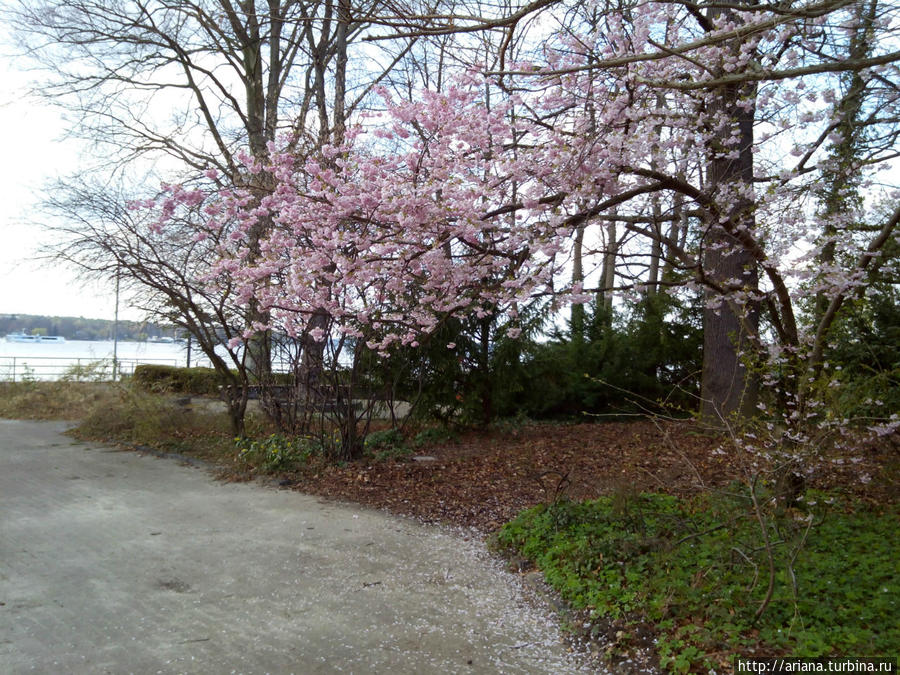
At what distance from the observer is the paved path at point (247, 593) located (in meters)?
2.92

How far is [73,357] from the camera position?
51.0 ft

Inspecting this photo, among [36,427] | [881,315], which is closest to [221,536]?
[881,315]

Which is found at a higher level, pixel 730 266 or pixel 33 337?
pixel 730 266

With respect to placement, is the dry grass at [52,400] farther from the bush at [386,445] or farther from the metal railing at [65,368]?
the bush at [386,445]

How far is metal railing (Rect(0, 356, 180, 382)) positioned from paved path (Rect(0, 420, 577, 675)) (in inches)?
275

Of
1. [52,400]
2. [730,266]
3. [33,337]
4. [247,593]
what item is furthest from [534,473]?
[33,337]

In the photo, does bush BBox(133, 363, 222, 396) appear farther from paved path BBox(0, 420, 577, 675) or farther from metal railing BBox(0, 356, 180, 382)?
paved path BBox(0, 420, 577, 675)

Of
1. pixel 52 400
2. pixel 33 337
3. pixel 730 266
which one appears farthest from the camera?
pixel 33 337

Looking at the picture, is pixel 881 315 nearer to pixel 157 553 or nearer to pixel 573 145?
pixel 573 145

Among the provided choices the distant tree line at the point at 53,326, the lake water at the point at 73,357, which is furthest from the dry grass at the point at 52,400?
the distant tree line at the point at 53,326

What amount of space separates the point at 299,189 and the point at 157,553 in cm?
366

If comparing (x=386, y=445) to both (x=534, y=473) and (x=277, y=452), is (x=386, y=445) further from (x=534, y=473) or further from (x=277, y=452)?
(x=534, y=473)

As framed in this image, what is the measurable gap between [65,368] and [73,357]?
7.71 feet

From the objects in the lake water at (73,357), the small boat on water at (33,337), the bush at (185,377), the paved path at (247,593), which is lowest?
the paved path at (247,593)
